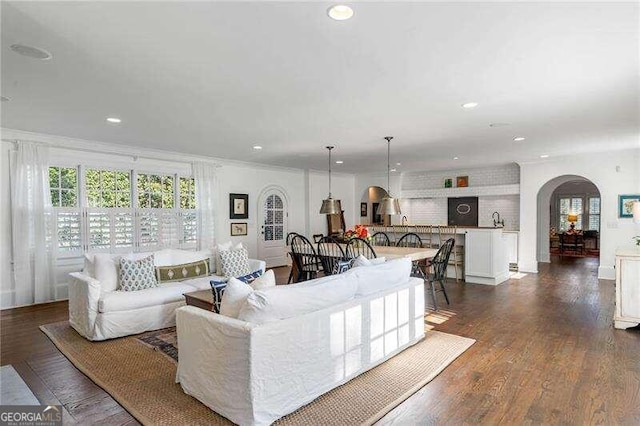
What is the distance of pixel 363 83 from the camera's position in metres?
3.27

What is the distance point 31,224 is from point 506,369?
612cm

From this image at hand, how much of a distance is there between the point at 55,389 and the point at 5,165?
3874 mm

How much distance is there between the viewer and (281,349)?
2340mm

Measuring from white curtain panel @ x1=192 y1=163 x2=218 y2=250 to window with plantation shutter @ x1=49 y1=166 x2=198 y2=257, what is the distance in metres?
0.13

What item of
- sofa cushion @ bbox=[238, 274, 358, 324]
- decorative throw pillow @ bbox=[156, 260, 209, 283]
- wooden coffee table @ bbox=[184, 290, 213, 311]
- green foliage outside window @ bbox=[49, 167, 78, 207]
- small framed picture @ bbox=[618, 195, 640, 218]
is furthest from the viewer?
small framed picture @ bbox=[618, 195, 640, 218]

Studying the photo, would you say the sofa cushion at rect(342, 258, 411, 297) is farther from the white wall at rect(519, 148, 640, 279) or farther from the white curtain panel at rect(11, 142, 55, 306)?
the white wall at rect(519, 148, 640, 279)

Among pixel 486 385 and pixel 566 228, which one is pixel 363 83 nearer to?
pixel 486 385

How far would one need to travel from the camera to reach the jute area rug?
239cm

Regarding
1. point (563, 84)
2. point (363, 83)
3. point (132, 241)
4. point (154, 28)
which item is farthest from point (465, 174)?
point (154, 28)

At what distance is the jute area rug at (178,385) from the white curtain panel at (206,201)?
3336 mm

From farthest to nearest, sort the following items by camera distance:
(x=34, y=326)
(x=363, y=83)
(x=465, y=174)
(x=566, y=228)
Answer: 1. (x=566, y=228)
2. (x=465, y=174)
3. (x=34, y=326)
4. (x=363, y=83)

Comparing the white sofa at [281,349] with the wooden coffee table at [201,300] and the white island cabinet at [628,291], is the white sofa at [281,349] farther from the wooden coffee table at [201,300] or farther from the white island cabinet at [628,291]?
the white island cabinet at [628,291]

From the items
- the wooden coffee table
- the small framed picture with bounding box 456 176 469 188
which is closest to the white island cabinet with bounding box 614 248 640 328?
the wooden coffee table

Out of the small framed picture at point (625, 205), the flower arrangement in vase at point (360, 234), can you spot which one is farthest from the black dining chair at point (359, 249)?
the small framed picture at point (625, 205)
